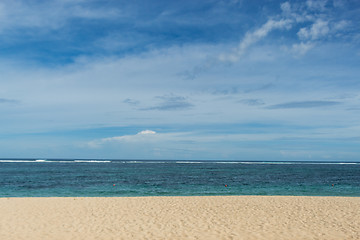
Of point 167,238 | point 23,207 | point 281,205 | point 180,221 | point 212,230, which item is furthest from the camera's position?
point 281,205

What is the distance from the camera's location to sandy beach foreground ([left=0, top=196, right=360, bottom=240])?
1188 cm

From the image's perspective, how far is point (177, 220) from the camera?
14.6 meters

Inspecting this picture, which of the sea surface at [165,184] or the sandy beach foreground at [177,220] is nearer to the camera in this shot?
the sandy beach foreground at [177,220]

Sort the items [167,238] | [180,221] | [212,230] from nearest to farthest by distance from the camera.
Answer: [167,238]
[212,230]
[180,221]

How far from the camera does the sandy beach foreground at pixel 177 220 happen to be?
11.9 metres

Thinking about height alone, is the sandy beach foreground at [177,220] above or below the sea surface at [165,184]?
above

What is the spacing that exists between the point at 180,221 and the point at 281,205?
848 cm

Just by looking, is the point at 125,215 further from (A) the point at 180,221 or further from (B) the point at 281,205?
(B) the point at 281,205

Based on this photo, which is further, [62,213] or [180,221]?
[62,213]

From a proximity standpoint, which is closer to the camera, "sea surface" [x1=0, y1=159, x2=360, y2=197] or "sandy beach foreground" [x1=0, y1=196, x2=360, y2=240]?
"sandy beach foreground" [x1=0, y1=196, x2=360, y2=240]

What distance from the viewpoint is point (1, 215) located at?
50.4 ft

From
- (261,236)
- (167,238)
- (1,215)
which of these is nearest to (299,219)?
(261,236)

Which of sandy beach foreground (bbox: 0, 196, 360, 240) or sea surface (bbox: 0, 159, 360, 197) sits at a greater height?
sandy beach foreground (bbox: 0, 196, 360, 240)

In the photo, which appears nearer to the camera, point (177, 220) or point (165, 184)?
point (177, 220)
